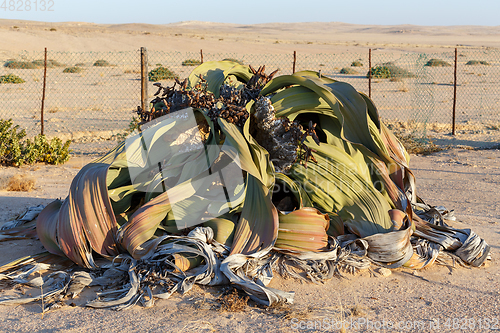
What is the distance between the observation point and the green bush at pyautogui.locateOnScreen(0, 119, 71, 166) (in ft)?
22.4

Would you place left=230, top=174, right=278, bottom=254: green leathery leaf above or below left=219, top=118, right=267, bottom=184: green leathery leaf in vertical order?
below

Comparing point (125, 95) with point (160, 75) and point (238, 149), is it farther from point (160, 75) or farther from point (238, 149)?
point (238, 149)

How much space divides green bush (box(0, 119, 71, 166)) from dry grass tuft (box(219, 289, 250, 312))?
5140 millimetres

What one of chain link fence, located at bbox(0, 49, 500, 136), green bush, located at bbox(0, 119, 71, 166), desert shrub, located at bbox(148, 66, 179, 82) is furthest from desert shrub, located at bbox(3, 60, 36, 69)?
green bush, located at bbox(0, 119, 71, 166)

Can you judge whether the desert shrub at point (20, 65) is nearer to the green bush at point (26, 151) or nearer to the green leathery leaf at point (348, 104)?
the green bush at point (26, 151)

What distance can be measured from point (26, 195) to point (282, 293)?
375 cm

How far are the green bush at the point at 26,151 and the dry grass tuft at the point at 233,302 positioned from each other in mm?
5140

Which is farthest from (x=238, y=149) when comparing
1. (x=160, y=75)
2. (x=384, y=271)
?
(x=160, y=75)

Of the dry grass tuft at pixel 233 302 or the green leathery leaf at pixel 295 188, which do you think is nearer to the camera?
the dry grass tuft at pixel 233 302

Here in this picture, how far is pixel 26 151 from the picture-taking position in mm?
6949

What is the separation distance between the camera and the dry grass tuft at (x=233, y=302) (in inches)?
111

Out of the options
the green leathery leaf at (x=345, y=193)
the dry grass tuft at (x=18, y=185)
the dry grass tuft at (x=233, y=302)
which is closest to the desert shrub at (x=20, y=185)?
the dry grass tuft at (x=18, y=185)

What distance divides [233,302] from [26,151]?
5.40 metres

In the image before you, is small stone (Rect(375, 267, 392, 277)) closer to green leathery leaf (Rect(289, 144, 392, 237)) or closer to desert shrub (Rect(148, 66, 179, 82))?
green leathery leaf (Rect(289, 144, 392, 237))
